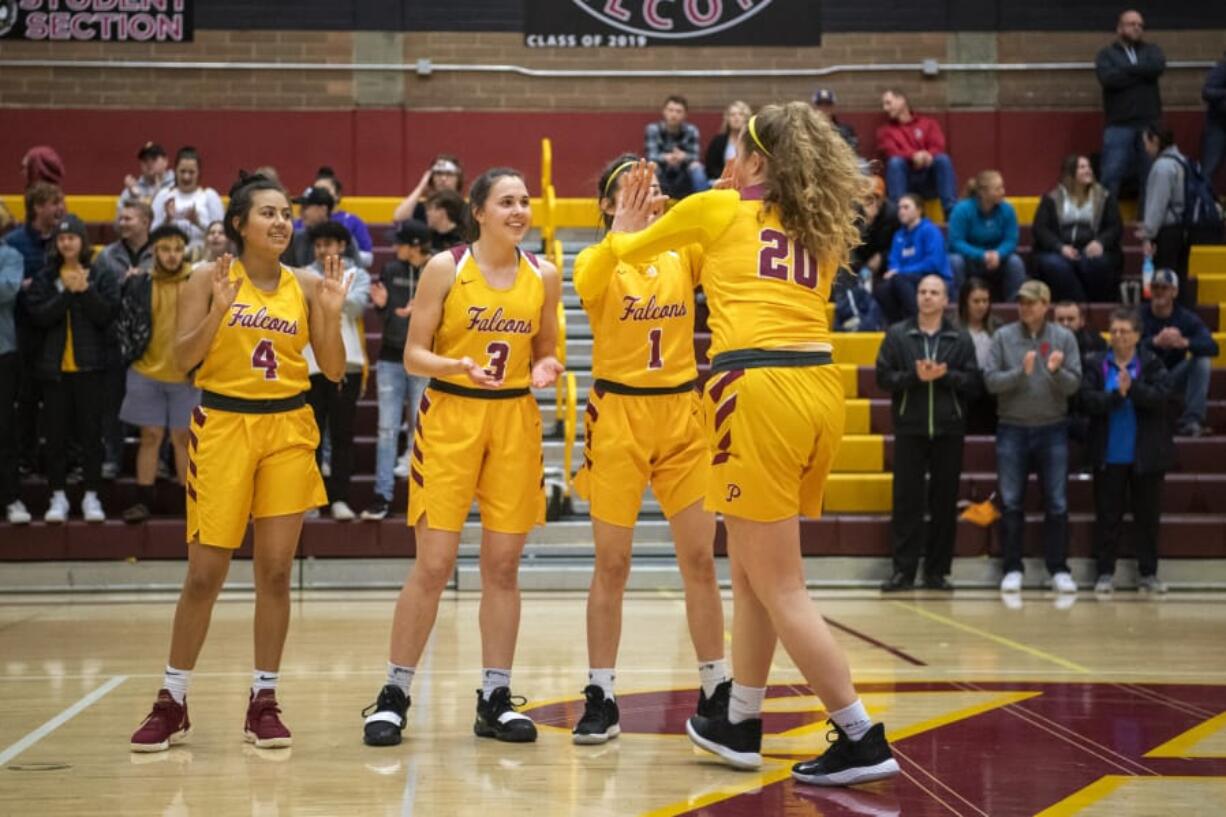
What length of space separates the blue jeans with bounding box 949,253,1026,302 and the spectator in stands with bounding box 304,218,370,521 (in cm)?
507

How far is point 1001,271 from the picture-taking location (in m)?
14.6

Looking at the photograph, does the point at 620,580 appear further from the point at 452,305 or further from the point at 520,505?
the point at 452,305

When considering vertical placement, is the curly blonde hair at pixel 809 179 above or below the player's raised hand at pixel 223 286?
above

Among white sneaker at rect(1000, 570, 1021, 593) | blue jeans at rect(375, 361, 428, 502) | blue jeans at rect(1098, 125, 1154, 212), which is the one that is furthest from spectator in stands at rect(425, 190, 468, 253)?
blue jeans at rect(1098, 125, 1154, 212)

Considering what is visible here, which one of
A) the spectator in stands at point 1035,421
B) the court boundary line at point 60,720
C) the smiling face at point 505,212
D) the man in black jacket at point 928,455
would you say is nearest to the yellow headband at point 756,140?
the smiling face at point 505,212

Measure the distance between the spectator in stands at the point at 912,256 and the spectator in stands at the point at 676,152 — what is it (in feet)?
6.25

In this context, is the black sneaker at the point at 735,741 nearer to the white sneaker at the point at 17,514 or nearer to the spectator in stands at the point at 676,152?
the white sneaker at the point at 17,514

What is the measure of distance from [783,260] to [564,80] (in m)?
12.3

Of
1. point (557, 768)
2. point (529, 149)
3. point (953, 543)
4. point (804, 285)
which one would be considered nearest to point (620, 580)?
point (557, 768)

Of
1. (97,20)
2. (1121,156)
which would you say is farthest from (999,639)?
(97,20)

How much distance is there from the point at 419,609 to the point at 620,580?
741mm

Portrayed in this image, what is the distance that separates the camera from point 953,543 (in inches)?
474

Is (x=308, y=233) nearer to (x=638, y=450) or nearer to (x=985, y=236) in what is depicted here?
(x=985, y=236)

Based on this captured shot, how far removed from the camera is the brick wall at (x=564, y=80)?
55.8 ft
